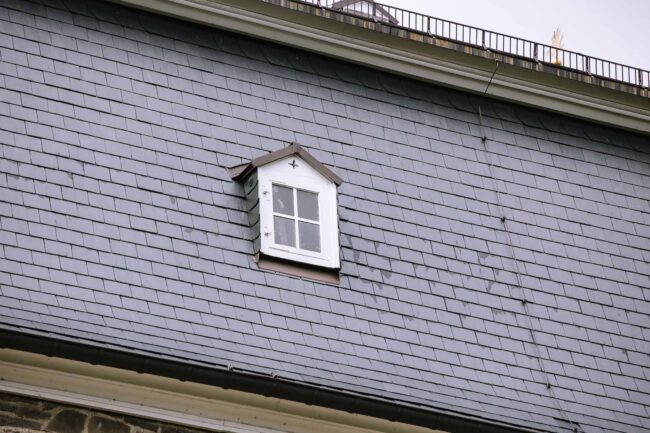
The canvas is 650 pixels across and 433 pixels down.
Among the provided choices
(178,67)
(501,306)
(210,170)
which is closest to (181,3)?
(178,67)

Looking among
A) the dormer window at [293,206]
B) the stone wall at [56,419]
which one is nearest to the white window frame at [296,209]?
the dormer window at [293,206]

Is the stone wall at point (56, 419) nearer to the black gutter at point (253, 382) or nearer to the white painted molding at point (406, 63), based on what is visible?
the black gutter at point (253, 382)

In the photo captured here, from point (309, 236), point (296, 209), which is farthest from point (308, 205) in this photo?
point (309, 236)

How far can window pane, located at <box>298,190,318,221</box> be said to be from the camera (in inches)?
596

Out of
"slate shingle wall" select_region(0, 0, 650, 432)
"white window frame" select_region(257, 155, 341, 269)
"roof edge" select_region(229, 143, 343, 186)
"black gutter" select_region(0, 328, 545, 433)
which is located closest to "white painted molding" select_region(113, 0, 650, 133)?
"slate shingle wall" select_region(0, 0, 650, 432)

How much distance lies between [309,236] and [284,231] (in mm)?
208

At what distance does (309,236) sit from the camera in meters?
15.1

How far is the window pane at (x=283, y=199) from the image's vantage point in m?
15.1

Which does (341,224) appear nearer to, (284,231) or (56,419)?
(284,231)

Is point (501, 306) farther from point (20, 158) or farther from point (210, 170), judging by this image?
point (20, 158)

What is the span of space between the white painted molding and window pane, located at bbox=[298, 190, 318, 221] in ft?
5.09

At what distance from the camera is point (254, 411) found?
14.0m

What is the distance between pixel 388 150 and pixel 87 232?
3056 millimetres

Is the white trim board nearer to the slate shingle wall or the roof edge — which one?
the slate shingle wall
